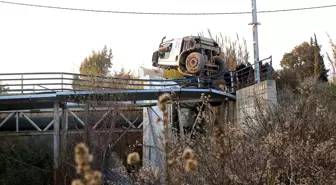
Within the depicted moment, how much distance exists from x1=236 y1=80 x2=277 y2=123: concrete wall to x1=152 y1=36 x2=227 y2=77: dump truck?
311 cm

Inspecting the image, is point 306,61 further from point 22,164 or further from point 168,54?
point 22,164

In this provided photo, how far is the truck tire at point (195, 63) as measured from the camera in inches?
765

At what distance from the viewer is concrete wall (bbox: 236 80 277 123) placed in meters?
14.0

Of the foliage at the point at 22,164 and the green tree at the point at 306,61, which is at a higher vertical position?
the green tree at the point at 306,61

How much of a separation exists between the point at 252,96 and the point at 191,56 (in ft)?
22.2

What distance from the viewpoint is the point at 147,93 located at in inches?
685

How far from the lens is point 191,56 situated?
19969 mm

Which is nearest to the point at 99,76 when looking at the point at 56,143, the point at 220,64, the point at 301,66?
the point at 56,143

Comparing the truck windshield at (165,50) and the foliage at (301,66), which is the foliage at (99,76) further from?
the foliage at (301,66)

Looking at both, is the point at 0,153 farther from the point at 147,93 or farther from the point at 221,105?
the point at 221,105

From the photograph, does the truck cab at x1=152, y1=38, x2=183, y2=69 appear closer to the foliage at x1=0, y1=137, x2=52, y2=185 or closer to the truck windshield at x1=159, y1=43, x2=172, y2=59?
the truck windshield at x1=159, y1=43, x2=172, y2=59


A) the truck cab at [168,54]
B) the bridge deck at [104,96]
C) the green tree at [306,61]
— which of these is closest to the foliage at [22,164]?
the bridge deck at [104,96]

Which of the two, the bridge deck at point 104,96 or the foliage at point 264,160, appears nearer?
the foliage at point 264,160

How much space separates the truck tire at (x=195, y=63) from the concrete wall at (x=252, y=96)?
272cm
